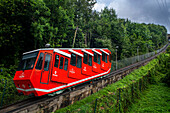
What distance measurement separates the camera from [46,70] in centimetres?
862

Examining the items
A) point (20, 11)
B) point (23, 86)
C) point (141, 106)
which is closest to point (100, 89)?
point (141, 106)

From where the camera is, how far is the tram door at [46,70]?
8.37 meters

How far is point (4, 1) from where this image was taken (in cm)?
1689

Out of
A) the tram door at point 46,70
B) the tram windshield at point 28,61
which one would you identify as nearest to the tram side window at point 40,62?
the tram door at point 46,70

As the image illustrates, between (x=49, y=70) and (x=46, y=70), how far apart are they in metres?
0.23

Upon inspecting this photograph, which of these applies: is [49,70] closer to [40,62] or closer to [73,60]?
[40,62]

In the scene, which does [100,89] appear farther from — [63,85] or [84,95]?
[63,85]

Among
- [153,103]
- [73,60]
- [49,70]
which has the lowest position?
[153,103]

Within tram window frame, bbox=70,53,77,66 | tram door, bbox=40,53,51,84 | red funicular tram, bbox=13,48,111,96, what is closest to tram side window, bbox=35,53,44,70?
red funicular tram, bbox=13,48,111,96

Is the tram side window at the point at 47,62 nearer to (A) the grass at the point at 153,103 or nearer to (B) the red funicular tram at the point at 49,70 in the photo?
(B) the red funicular tram at the point at 49,70

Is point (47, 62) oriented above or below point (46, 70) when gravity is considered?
above

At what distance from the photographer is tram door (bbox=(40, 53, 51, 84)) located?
8.37 meters

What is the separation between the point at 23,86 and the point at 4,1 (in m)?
14.7

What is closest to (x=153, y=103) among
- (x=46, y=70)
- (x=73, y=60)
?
(x=73, y=60)
